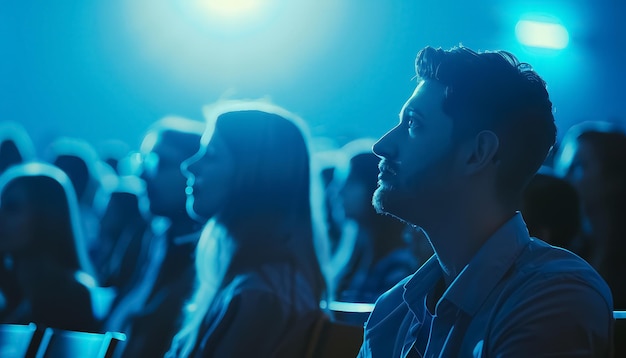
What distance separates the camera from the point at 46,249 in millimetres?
1813

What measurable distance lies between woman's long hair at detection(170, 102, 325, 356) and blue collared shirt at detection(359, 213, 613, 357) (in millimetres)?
471

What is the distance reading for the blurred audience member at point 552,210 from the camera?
202 cm

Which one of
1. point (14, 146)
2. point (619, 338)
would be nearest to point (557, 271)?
point (619, 338)

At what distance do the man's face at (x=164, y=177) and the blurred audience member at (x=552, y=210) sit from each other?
106 centimetres

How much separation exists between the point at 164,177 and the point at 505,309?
1.12m

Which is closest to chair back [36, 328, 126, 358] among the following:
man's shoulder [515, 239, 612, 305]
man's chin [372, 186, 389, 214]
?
man's chin [372, 186, 389, 214]

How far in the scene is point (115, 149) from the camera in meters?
1.83

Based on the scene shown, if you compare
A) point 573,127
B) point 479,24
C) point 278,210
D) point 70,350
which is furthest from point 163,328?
point 573,127

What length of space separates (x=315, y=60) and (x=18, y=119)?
874 mm

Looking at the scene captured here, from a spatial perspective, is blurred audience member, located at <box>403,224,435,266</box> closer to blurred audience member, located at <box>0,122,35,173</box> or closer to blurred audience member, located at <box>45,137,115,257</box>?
blurred audience member, located at <box>45,137,115,257</box>

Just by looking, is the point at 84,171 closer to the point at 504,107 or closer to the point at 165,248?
the point at 165,248

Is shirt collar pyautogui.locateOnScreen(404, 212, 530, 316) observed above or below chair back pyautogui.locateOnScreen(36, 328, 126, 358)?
above

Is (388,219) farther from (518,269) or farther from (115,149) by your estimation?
(518,269)

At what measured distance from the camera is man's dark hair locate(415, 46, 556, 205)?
1.21 meters
